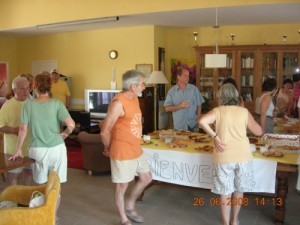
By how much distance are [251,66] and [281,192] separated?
3.95 m

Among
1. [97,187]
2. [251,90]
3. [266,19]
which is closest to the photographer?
[97,187]

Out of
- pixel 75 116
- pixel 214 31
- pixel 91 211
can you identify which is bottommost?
pixel 91 211

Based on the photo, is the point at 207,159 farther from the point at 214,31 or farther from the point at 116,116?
the point at 214,31

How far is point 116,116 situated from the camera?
2943 millimetres

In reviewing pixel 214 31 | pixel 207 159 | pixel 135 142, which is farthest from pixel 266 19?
pixel 135 142

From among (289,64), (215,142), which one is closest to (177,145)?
(215,142)

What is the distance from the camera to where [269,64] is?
21.7ft

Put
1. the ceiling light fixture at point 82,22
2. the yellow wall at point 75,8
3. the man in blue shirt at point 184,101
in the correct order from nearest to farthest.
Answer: the man in blue shirt at point 184,101 < the yellow wall at point 75,8 < the ceiling light fixture at point 82,22

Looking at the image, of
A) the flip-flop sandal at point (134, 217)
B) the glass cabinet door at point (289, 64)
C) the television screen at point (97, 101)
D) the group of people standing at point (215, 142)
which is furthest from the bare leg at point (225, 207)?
the television screen at point (97, 101)

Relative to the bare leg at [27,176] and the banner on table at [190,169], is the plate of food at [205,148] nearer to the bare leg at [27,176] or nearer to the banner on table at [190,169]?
the banner on table at [190,169]

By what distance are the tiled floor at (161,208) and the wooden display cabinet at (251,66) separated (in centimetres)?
256

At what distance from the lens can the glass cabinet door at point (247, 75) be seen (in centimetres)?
668

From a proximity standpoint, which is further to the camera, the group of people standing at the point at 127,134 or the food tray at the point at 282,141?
the food tray at the point at 282,141

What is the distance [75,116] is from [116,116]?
15.3 ft
